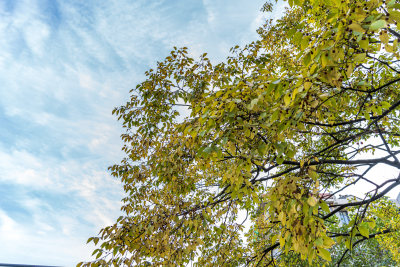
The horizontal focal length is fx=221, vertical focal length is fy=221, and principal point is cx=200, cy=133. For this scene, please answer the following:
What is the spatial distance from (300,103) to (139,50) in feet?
27.7

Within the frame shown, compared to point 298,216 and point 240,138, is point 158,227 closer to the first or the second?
point 240,138

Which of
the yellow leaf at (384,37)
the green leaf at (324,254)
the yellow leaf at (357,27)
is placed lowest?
the green leaf at (324,254)

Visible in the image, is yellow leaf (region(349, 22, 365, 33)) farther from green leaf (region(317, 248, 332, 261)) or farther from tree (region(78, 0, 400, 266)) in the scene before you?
green leaf (region(317, 248, 332, 261))

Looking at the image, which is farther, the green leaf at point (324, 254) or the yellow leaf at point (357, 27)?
the green leaf at point (324, 254)

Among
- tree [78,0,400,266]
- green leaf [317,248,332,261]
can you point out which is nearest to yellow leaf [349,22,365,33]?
tree [78,0,400,266]

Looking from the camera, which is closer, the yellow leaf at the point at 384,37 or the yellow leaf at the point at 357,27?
the yellow leaf at the point at 357,27

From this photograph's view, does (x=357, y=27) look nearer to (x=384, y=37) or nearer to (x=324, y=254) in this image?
(x=384, y=37)

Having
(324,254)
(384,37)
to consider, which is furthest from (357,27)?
(324,254)

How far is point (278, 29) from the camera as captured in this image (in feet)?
22.7

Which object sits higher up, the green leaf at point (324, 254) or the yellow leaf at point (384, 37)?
the yellow leaf at point (384, 37)

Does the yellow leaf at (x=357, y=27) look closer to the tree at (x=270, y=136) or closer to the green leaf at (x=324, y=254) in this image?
the tree at (x=270, y=136)

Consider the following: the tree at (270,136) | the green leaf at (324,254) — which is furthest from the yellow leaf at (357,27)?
the green leaf at (324,254)

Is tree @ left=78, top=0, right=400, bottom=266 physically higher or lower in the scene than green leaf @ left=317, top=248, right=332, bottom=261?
higher

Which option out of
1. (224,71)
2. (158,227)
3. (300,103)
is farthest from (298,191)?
(224,71)
